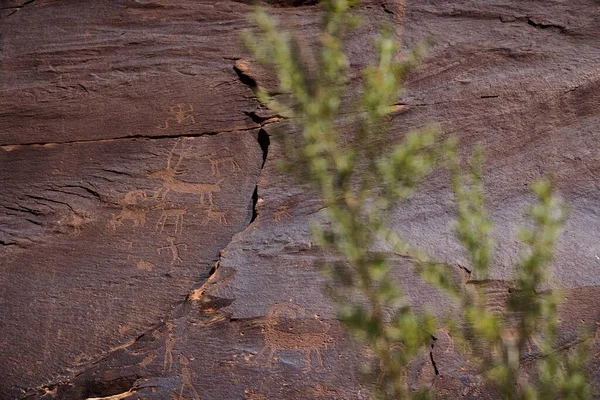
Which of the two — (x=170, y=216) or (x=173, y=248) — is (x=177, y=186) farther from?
(x=173, y=248)

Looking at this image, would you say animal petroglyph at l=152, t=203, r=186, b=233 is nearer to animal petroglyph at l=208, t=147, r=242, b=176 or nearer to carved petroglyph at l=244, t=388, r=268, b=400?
animal petroglyph at l=208, t=147, r=242, b=176

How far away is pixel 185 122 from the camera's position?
4445 mm

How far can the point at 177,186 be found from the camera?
169 inches

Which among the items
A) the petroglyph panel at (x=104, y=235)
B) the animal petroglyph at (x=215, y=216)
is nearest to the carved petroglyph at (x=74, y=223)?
the petroglyph panel at (x=104, y=235)

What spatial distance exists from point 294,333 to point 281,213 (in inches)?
25.7

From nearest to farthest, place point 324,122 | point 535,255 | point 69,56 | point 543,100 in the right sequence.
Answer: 1. point 535,255
2. point 324,122
3. point 543,100
4. point 69,56

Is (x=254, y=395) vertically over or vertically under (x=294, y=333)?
under

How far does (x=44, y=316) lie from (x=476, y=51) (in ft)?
8.52

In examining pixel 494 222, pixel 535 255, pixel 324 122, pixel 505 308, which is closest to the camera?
pixel 535 255

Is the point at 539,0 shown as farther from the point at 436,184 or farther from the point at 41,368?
the point at 41,368

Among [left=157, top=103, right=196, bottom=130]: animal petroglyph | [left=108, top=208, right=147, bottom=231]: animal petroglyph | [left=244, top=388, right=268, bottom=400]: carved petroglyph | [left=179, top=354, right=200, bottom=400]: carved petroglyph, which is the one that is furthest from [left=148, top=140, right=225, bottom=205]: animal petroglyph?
[left=244, top=388, right=268, bottom=400]: carved petroglyph

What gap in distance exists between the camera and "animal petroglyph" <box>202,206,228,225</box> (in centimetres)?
420

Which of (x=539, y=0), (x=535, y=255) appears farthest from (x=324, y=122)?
(x=539, y=0)

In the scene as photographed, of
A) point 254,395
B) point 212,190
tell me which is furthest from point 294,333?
point 212,190
